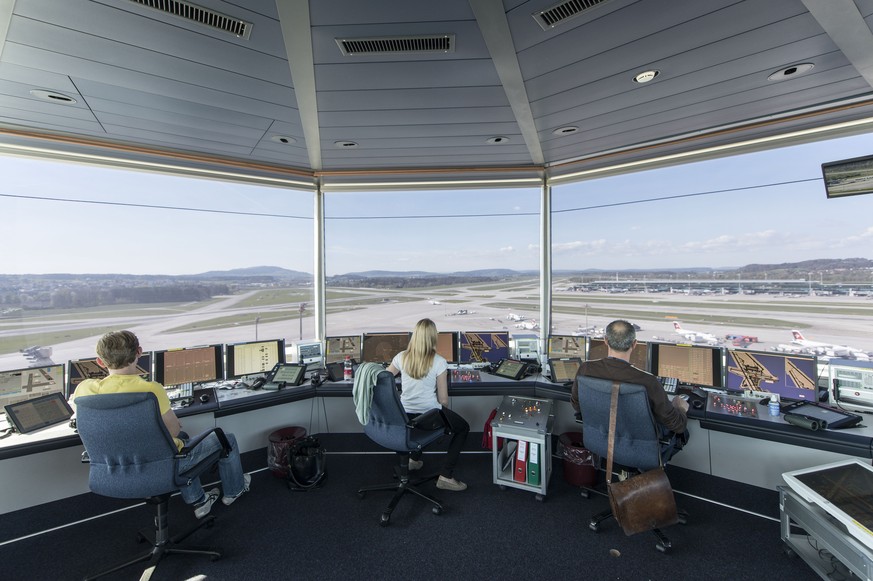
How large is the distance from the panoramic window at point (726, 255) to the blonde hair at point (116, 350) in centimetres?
384

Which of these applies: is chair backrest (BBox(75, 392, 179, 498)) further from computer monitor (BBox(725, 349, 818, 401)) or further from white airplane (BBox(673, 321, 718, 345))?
white airplane (BBox(673, 321, 718, 345))

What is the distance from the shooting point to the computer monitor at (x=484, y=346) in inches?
148

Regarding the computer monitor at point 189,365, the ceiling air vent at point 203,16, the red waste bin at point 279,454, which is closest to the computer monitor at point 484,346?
the red waste bin at point 279,454

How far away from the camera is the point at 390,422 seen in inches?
92.4

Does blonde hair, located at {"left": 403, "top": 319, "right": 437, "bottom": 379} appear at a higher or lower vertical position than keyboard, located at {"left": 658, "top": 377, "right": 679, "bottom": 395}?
higher

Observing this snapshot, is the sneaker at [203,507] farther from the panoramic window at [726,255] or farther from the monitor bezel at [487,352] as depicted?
the panoramic window at [726,255]

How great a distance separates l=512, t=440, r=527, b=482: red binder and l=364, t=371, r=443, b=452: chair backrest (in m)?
0.74

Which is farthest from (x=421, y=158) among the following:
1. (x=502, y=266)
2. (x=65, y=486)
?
(x=65, y=486)

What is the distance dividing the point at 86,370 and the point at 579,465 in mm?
4045

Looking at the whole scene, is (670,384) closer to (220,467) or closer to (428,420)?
(428,420)

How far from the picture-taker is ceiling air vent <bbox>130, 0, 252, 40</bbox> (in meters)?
1.51

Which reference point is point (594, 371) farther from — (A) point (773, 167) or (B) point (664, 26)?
(A) point (773, 167)

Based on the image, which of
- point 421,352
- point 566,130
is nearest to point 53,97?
point 421,352

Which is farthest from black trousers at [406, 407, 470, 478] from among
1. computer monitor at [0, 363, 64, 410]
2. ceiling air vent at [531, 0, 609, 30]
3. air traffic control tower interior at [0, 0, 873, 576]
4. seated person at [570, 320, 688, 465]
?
computer monitor at [0, 363, 64, 410]
